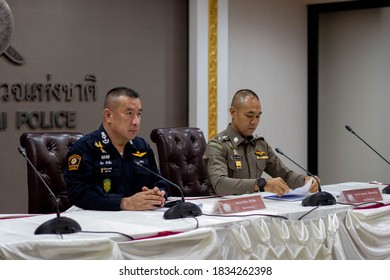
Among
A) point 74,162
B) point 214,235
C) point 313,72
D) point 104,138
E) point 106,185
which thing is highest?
point 313,72

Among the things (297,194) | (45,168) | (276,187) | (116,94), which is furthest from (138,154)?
(297,194)

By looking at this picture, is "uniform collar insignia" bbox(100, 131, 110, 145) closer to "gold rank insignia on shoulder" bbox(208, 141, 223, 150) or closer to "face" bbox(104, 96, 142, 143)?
"face" bbox(104, 96, 142, 143)

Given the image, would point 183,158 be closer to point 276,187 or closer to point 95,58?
point 276,187

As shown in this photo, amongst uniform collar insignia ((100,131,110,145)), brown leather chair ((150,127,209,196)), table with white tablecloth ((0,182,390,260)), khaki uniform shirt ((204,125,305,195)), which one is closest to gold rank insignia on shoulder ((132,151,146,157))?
uniform collar insignia ((100,131,110,145))

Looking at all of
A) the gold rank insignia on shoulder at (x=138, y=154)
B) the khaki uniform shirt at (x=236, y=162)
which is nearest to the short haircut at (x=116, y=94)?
the gold rank insignia on shoulder at (x=138, y=154)

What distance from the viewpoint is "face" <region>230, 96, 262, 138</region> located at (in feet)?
13.2

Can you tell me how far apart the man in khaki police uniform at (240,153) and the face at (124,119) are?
0.63m

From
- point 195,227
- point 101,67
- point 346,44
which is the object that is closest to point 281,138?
point 346,44

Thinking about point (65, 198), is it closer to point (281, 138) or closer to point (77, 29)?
point (77, 29)

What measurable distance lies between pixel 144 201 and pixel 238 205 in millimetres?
390

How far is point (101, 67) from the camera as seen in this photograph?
5.64 meters

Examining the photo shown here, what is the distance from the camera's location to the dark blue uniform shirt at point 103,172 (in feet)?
Answer: 10.9

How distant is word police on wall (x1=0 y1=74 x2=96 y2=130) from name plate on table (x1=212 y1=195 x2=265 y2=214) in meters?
2.28

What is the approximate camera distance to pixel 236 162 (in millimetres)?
4074
